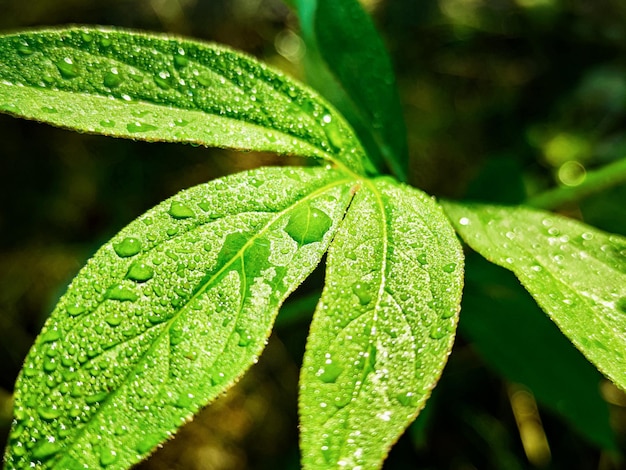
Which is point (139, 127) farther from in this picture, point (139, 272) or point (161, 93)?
point (139, 272)

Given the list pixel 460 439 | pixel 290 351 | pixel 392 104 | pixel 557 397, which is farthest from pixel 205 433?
pixel 392 104

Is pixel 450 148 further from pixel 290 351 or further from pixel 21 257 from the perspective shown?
pixel 21 257

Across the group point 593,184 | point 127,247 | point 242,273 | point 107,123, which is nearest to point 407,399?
point 242,273

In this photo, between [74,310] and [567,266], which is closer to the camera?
[74,310]

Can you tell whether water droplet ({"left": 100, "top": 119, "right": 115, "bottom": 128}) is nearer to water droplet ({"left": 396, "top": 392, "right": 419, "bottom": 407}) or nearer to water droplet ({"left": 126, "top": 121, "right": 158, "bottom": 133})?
water droplet ({"left": 126, "top": 121, "right": 158, "bottom": 133})

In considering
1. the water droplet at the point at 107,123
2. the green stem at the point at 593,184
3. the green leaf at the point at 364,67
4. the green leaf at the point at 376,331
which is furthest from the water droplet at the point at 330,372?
the green stem at the point at 593,184

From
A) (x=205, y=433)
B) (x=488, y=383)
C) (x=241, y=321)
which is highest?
(x=488, y=383)

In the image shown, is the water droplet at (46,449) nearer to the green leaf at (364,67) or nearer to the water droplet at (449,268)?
the water droplet at (449,268)
